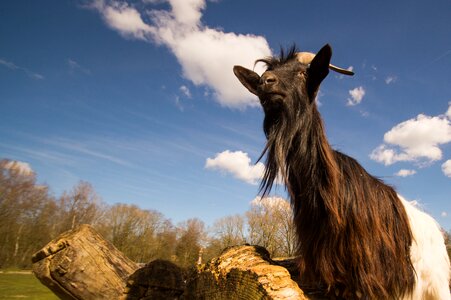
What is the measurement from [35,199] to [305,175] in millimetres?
44855

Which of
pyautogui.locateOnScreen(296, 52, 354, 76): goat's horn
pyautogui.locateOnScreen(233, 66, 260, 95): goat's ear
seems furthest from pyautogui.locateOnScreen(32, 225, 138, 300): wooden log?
pyautogui.locateOnScreen(296, 52, 354, 76): goat's horn

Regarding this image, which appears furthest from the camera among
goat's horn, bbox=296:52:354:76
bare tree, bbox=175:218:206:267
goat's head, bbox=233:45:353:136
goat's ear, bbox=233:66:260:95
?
bare tree, bbox=175:218:206:267

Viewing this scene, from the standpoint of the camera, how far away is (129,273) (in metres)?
4.44

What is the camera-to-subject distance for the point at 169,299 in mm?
4352

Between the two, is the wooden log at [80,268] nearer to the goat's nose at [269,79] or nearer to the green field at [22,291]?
the goat's nose at [269,79]

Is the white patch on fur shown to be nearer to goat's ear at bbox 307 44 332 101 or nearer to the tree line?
goat's ear at bbox 307 44 332 101

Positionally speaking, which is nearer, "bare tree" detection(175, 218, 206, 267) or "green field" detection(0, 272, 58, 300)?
"green field" detection(0, 272, 58, 300)

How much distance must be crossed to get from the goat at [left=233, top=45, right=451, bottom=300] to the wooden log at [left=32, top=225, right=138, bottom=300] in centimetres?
255

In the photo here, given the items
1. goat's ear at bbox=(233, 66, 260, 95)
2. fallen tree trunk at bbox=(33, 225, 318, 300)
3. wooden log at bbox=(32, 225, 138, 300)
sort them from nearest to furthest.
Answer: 1. fallen tree trunk at bbox=(33, 225, 318, 300)
2. goat's ear at bbox=(233, 66, 260, 95)
3. wooden log at bbox=(32, 225, 138, 300)

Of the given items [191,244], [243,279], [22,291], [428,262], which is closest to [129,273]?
[243,279]

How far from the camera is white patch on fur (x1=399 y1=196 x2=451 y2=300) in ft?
9.67

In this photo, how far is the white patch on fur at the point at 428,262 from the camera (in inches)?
116

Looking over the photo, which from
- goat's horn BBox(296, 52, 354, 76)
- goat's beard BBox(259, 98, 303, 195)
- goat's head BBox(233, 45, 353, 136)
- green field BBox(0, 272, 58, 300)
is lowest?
green field BBox(0, 272, 58, 300)

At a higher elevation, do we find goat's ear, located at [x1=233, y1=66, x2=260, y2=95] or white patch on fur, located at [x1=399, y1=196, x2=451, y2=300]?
goat's ear, located at [x1=233, y1=66, x2=260, y2=95]
